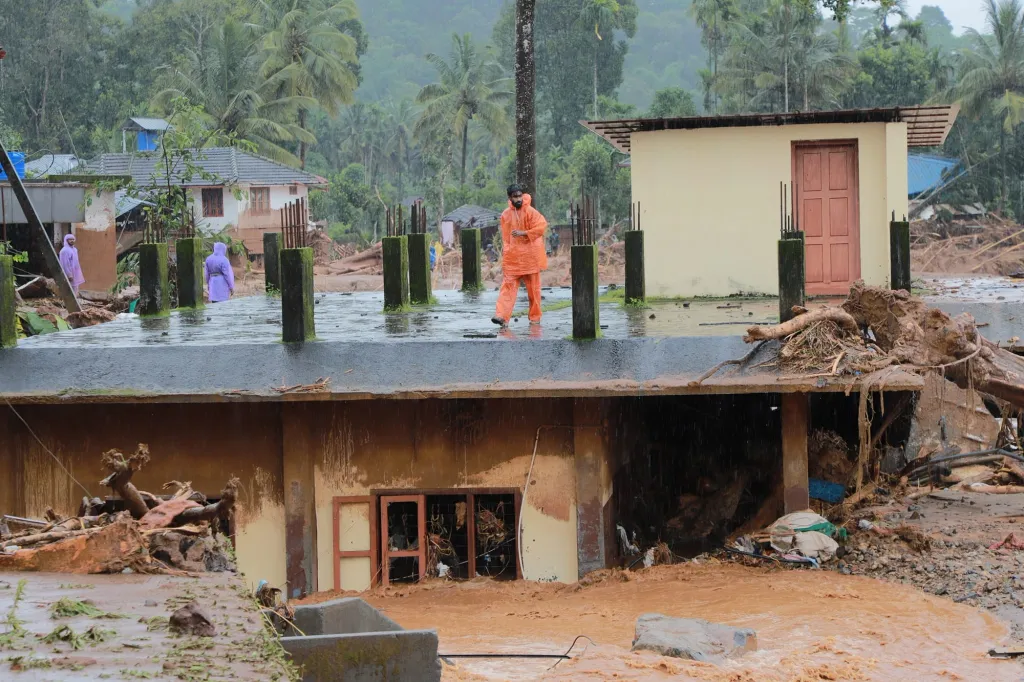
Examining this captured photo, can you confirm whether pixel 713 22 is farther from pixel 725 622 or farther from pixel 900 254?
pixel 725 622

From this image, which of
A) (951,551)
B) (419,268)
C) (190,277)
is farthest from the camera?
(419,268)

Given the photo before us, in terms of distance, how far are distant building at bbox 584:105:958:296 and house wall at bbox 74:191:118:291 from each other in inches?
694

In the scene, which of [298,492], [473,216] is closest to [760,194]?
[298,492]

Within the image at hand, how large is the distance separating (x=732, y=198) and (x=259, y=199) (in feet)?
95.7

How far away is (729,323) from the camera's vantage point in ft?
44.7

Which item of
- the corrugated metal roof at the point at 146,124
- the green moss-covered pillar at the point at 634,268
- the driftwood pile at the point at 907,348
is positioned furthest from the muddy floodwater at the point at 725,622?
the corrugated metal roof at the point at 146,124

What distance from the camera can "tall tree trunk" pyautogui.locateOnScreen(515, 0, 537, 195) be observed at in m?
21.5

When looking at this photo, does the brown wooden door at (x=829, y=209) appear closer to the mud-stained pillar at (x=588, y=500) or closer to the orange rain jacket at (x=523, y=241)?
the orange rain jacket at (x=523, y=241)

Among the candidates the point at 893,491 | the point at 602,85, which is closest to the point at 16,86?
the point at 602,85

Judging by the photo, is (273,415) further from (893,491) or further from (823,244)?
(823,244)

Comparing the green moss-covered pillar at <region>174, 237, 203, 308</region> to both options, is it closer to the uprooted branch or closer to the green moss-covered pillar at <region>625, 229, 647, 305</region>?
the green moss-covered pillar at <region>625, 229, 647, 305</region>

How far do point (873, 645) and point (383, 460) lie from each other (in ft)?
17.3

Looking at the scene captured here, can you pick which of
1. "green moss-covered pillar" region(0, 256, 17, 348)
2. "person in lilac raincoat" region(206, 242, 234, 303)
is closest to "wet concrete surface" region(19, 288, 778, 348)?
"green moss-covered pillar" region(0, 256, 17, 348)

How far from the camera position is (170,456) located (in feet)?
42.5
